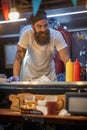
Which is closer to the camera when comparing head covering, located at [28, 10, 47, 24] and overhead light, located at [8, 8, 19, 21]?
overhead light, located at [8, 8, 19, 21]

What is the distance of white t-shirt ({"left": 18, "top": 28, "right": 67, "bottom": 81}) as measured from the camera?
10.5ft

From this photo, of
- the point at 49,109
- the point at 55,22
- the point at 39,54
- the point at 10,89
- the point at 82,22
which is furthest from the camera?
the point at 82,22

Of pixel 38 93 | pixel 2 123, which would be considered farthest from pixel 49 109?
pixel 2 123

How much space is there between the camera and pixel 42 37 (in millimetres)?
3197

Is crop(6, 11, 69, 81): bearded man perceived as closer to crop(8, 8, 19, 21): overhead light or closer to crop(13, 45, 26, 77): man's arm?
crop(13, 45, 26, 77): man's arm

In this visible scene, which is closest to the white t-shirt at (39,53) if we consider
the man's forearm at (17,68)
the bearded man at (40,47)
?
the bearded man at (40,47)

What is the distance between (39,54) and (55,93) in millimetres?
874

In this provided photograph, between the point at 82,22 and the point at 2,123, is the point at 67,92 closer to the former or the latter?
the point at 2,123

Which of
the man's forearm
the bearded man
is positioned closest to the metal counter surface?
the man's forearm

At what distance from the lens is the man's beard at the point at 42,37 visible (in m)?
3.21

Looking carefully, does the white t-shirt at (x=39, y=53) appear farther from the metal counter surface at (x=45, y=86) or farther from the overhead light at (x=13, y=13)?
the metal counter surface at (x=45, y=86)

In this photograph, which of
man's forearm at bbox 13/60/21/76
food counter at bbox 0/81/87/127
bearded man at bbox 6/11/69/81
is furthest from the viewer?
bearded man at bbox 6/11/69/81

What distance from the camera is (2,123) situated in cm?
251

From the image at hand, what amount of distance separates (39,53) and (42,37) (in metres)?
0.20
